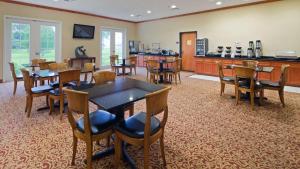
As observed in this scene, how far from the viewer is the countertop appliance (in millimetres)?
8859

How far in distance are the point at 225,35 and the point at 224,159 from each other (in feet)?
23.2

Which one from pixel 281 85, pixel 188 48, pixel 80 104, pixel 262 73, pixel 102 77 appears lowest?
pixel 80 104

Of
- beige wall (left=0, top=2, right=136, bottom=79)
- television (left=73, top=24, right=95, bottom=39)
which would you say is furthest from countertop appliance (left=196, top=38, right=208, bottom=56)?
television (left=73, top=24, right=95, bottom=39)

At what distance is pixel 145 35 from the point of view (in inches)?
459

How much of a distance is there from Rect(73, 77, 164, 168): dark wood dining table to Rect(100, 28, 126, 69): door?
26.5 feet

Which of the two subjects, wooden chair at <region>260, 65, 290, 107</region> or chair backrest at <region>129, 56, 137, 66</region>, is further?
chair backrest at <region>129, 56, 137, 66</region>

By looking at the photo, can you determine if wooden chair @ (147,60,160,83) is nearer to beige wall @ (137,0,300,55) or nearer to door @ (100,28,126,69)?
beige wall @ (137,0,300,55)

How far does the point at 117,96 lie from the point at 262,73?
6.55m

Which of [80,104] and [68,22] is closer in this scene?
[80,104]

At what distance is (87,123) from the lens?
6.13ft

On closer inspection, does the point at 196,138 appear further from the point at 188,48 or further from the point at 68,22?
the point at 68,22

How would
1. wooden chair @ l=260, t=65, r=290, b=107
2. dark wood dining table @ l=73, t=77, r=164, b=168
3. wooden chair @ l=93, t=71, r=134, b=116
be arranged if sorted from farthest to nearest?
wooden chair @ l=260, t=65, r=290, b=107, wooden chair @ l=93, t=71, r=134, b=116, dark wood dining table @ l=73, t=77, r=164, b=168

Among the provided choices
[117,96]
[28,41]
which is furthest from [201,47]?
[117,96]

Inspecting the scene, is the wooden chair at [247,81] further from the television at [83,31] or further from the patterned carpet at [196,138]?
the television at [83,31]
